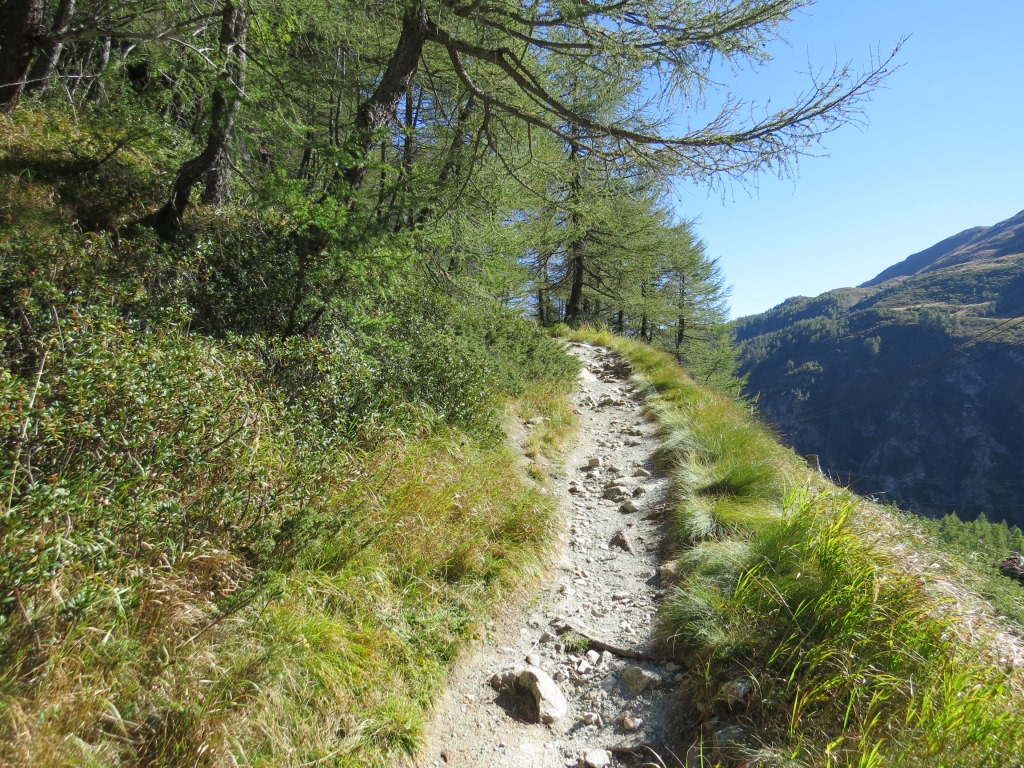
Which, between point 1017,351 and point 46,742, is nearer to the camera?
point 46,742

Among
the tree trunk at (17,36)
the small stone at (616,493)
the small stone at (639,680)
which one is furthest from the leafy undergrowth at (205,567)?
the tree trunk at (17,36)

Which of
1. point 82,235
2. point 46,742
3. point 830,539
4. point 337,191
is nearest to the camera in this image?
point 46,742

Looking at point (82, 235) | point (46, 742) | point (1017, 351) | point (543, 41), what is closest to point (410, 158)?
point (543, 41)

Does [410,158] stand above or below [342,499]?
above

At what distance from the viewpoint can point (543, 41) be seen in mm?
4816

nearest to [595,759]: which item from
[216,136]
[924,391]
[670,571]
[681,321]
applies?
[670,571]

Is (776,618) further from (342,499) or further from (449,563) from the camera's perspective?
(342,499)

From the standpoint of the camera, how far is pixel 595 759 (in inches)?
98.0

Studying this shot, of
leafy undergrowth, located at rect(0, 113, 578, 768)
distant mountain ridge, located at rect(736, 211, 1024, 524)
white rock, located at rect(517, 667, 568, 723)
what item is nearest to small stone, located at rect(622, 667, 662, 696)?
white rock, located at rect(517, 667, 568, 723)

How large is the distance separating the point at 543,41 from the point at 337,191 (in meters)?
2.51

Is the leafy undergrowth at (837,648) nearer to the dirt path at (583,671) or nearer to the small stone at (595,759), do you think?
the dirt path at (583,671)

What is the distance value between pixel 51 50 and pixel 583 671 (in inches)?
372

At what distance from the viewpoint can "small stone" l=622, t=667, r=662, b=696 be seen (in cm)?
294

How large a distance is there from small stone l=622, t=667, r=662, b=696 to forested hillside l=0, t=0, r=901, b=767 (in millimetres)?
1030
